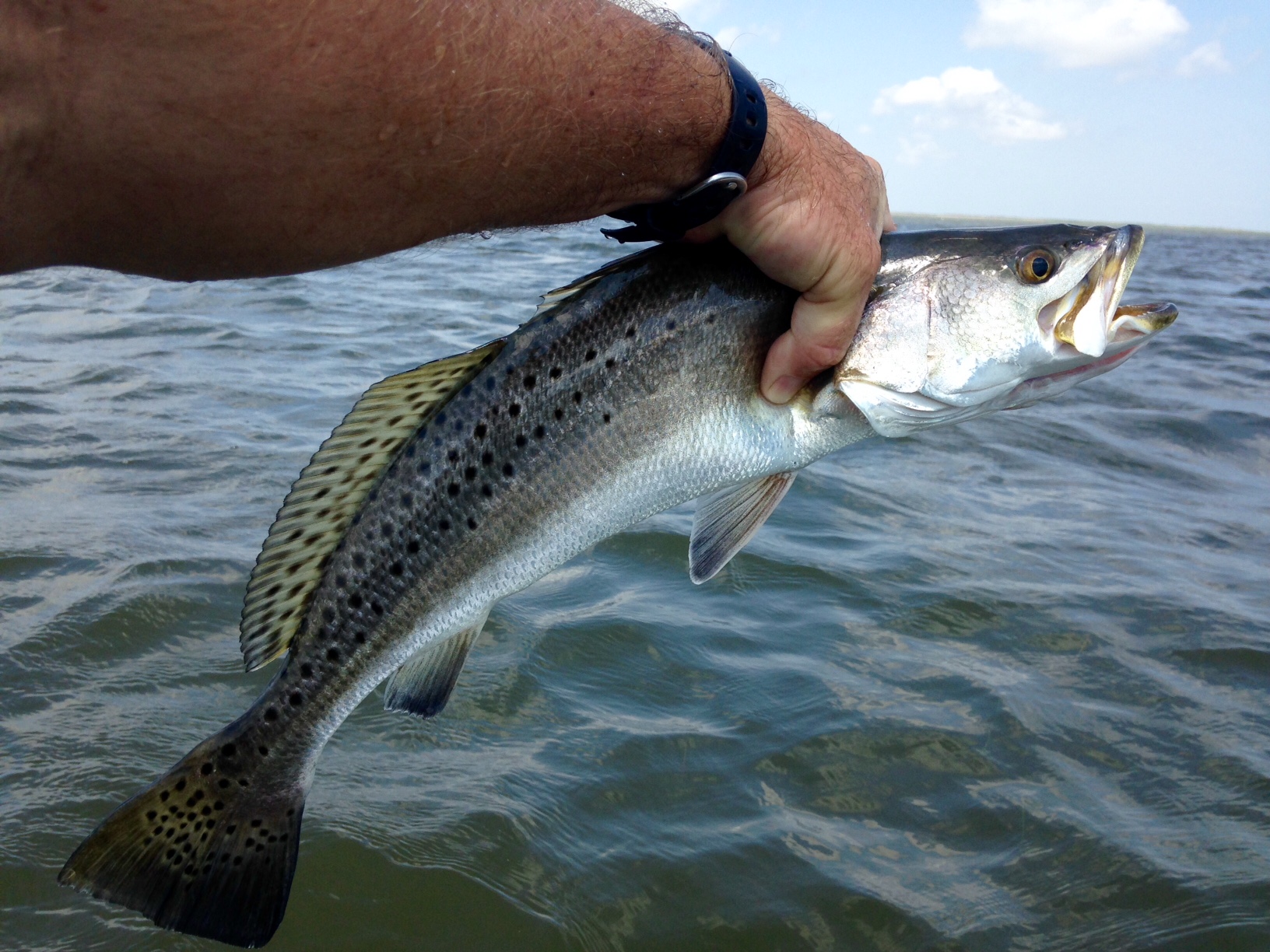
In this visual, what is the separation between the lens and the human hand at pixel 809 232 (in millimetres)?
1985

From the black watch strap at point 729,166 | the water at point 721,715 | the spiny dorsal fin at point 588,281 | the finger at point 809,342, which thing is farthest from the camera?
the water at point 721,715

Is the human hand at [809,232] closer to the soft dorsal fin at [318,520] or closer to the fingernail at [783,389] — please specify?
the fingernail at [783,389]

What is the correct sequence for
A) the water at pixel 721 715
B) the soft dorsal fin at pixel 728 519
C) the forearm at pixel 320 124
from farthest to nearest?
the water at pixel 721 715 < the soft dorsal fin at pixel 728 519 < the forearm at pixel 320 124

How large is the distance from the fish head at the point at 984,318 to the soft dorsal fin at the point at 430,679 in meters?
1.07

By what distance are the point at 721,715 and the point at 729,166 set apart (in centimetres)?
223

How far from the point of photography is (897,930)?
2.76 m

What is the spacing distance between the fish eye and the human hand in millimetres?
340

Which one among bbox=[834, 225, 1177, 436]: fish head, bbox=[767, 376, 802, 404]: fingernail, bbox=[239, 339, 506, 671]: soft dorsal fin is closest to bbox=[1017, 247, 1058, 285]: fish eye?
bbox=[834, 225, 1177, 436]: fish head

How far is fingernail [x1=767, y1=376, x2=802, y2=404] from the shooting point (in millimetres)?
2221

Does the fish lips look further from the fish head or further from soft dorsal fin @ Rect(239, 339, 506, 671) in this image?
soft dorsal fin @ Rect(239, 339, 506, 671)

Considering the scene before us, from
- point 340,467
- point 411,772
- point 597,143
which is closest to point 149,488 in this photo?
point 411,772

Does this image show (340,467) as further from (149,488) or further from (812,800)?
(149,488)

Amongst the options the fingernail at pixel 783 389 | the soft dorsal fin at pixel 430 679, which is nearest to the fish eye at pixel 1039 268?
the fingernail at pixel 783 389

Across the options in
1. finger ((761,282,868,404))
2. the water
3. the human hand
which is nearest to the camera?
the human hand
